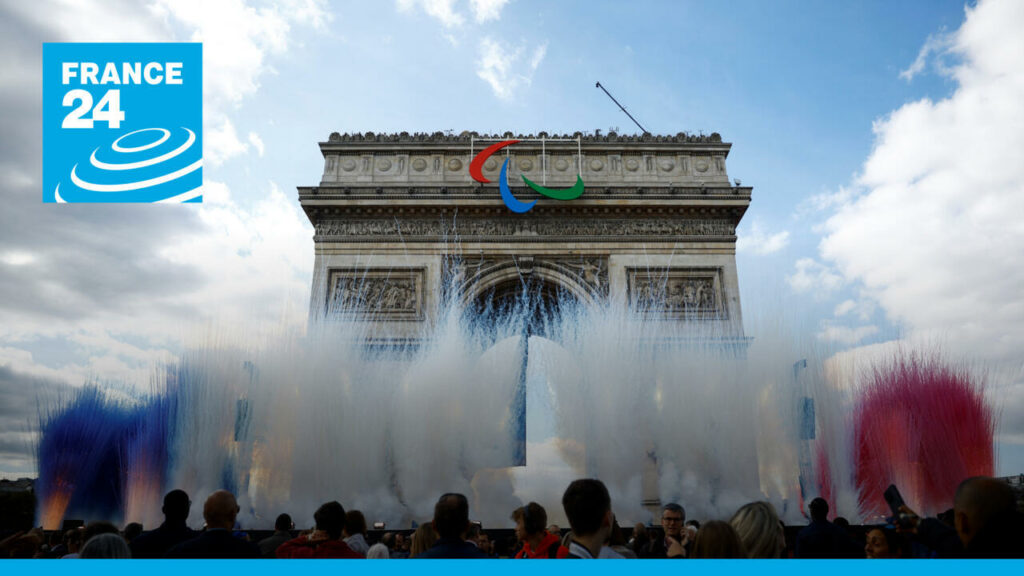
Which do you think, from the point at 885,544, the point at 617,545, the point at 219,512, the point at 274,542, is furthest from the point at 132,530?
the point at 885,544

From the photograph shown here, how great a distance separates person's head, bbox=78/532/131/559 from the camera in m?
2.77

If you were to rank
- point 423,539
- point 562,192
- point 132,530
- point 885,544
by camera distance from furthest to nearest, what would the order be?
point 562,192 < point 132,530 < point 885,544 < point 423,539

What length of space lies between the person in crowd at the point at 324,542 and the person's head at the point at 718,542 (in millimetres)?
2279

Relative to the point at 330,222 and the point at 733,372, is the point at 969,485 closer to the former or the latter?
the point at 733,372

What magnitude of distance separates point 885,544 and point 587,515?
9.53 feet

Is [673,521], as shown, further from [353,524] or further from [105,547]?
[105,547]

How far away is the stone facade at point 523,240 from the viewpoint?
66.9 ft

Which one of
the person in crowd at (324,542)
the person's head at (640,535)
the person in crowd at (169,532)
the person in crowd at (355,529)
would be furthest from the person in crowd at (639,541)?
the person in crowd at (169,532)

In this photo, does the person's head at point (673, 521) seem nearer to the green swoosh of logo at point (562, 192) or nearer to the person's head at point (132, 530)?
the person's head at point (132, 530)

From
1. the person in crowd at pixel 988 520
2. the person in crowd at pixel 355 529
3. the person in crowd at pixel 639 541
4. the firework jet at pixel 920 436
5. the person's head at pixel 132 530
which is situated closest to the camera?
the person in crowd at pixel 988 520

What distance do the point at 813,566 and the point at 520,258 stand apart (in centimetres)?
1919

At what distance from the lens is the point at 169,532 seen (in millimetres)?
3818

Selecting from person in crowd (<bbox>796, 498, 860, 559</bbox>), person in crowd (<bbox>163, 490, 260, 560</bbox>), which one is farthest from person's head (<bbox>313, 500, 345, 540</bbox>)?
person in crowd (<bbox>796, 498, 860, 559</bbox>)

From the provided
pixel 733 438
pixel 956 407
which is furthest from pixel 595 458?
pixel 956 407
